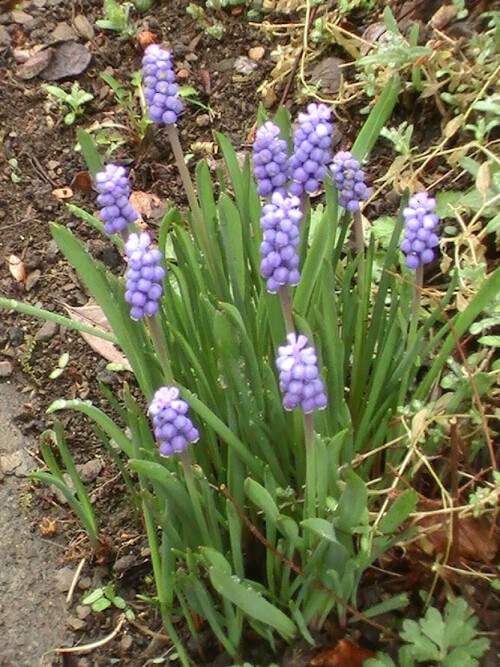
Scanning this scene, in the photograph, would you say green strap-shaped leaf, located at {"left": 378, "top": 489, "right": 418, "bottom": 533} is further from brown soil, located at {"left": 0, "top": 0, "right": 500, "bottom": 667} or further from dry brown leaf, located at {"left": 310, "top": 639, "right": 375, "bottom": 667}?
brown soil, located at {"left": 0, "top": 0, "right": 500, "bottom": 667}

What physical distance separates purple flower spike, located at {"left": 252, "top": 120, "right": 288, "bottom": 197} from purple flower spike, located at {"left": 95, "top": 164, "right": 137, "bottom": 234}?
0.25 meters

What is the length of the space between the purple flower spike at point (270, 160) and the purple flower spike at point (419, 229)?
24cm

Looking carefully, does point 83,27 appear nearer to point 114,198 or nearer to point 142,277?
point 114,198

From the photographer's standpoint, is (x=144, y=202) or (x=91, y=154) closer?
(x=91, y=154)

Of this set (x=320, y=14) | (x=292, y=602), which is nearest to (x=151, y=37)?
(x=320, y=14)

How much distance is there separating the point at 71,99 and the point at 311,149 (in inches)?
72.6

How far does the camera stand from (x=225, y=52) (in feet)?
11.2

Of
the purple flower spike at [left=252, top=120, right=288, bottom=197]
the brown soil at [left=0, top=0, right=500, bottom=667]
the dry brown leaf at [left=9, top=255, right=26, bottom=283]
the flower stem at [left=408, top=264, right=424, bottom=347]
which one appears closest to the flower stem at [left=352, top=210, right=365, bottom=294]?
Answer: the flower stem at [left=408, top=264, right=424, bottom=347]

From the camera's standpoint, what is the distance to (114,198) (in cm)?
166

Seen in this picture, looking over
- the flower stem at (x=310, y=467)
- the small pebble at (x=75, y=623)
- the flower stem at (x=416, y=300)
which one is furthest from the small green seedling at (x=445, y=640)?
the small pebble at (x=75, y=623)

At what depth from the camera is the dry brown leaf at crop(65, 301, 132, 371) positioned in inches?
107

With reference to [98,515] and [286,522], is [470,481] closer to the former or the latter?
[286,522]

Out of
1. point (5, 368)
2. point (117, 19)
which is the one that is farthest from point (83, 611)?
point (117, 19)

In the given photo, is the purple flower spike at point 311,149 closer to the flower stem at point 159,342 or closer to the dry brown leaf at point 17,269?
the flower stem at point 159,342
